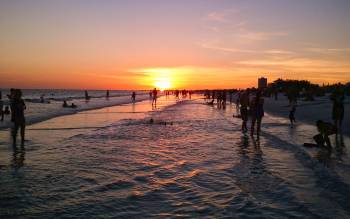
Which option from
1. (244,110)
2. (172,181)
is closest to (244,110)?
(244,110)

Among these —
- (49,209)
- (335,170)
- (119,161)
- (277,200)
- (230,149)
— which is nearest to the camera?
(49,209)

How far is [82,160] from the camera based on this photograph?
949 cm

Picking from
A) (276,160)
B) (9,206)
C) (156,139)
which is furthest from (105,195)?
(156,139)

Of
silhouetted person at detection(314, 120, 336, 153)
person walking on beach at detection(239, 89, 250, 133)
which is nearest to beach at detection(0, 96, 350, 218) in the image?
silhouetted person at detection(314, 120, 336, 153)

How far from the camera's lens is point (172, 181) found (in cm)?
731

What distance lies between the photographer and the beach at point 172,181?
555 cm

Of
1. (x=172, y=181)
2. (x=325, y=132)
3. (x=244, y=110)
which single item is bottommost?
(x=172, y=181)

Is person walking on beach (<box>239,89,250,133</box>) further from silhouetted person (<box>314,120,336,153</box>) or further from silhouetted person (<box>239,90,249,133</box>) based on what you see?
silhouetted person (<box>314,120,336,153</box>)

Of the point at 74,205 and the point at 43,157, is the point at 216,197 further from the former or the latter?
the point at 43,157

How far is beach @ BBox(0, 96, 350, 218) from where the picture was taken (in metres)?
5.55

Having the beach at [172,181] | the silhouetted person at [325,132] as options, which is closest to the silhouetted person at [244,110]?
the beach at [172,181]

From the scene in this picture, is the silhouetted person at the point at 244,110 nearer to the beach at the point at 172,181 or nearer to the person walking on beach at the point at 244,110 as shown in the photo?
the person walking on beach at the point at 244,110

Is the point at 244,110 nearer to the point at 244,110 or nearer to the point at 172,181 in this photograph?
the point at 244,110

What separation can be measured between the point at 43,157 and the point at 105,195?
4447mm
